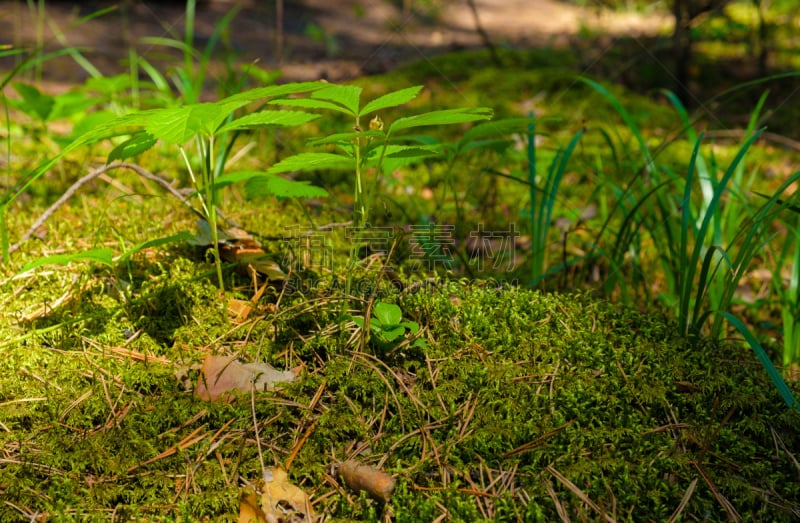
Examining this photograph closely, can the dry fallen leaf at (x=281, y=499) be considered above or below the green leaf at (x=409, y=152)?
below

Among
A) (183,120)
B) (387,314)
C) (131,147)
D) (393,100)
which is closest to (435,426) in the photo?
(387,314)

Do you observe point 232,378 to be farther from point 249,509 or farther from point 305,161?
point 305,161

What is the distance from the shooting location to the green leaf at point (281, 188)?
163cm

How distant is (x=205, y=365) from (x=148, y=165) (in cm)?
178

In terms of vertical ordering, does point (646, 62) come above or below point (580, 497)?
above

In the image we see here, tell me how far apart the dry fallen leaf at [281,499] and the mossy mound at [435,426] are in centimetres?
3

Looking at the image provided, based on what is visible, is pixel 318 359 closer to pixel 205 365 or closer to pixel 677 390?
pixel 205 365

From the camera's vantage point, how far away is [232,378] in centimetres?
142

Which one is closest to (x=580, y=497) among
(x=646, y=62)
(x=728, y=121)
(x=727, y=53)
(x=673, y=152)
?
(x=673, y=152)

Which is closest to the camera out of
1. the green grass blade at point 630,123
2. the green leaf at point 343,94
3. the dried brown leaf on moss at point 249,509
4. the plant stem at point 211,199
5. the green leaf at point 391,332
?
the dried brown leaf on moss at point 249,509

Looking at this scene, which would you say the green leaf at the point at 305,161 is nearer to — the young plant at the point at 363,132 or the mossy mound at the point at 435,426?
the young plant at the point at 363,132

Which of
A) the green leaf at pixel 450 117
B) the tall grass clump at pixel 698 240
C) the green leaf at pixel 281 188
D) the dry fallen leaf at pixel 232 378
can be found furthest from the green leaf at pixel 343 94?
the tall grass clump at pixel 698 240

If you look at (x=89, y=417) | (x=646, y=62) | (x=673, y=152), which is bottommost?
(x=89, y=417)

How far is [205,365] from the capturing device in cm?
145
